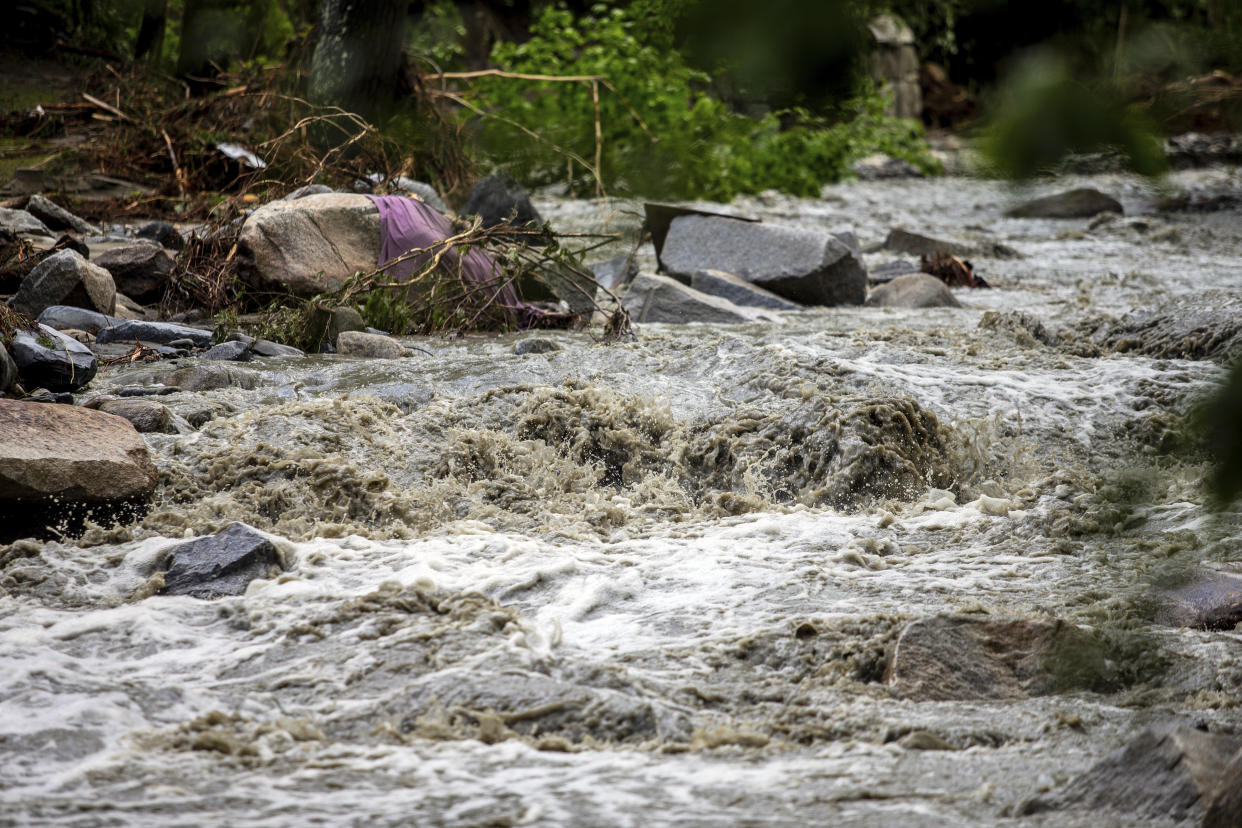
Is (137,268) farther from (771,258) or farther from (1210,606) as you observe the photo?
(1210,606)

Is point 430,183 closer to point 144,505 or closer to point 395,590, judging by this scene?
point 144,505

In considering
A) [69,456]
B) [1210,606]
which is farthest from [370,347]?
[1210,606]

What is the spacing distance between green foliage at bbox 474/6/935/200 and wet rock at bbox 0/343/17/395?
2077 mm

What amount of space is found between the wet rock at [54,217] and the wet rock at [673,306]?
348cm

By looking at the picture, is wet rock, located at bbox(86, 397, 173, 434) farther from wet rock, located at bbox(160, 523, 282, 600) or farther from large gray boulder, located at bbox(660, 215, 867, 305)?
large gray boulder, located at bbox(660, 215, 867, 305)

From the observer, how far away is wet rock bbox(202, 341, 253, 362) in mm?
5168

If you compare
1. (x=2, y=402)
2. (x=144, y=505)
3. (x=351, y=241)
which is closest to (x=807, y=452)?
(x=144, y=505)

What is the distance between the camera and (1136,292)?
7.77 m

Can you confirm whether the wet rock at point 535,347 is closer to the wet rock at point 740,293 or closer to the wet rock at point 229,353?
the wet rock at point 229,353

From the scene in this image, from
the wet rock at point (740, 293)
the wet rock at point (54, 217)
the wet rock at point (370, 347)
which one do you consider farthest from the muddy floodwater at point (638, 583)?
the wet rock at point (54, 217)

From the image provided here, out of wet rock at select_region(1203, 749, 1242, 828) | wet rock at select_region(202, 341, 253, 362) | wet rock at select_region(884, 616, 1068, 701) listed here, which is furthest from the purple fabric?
wet rock at select_region(1203, 749, 1242, 828)

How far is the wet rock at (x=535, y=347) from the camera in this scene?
5.46 metres

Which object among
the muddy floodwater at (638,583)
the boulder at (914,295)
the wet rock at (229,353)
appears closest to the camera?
the muddy floodwater at (638,583)

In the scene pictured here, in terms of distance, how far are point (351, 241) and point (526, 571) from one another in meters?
3.60
